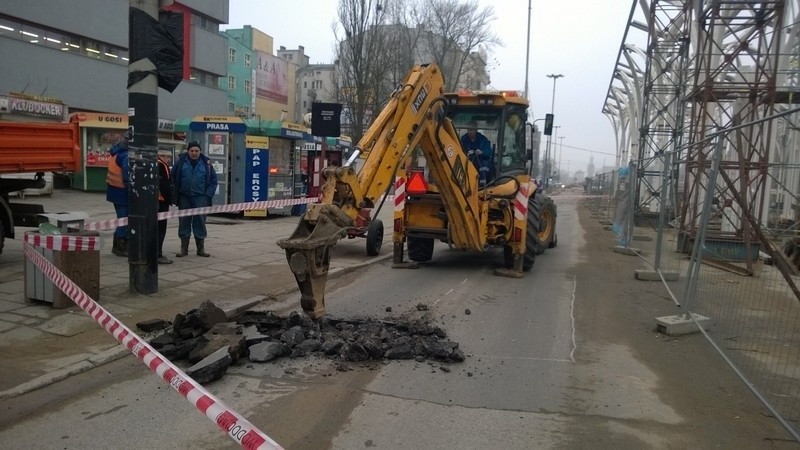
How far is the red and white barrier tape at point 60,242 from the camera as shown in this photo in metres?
6.24

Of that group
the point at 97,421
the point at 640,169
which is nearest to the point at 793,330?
the point at 97,421

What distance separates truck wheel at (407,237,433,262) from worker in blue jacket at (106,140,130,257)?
489 cm

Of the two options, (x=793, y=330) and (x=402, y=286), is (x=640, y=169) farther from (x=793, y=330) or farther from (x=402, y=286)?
(x=793, y=330)

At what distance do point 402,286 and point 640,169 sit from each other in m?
15.9

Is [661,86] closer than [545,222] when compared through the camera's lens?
No

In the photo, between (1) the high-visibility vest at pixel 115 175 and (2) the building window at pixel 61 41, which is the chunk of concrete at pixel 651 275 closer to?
(1) the high-visibility vest at pixel 115 175

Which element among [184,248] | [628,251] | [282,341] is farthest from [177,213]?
[628,251]

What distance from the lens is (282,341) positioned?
5.68 meters

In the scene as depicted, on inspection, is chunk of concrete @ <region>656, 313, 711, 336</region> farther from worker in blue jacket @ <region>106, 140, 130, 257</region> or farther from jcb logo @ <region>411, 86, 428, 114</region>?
worker in blue jacket @ <region>106, 140, 130, 257</region>

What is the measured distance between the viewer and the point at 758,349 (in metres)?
5.57

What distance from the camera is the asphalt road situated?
3.99 metres

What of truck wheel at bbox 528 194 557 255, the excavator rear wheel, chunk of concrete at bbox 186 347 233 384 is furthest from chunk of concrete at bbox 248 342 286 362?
truck wheel at bbox 528 194 557 255

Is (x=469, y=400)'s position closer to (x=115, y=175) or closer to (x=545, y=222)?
(x=115, y=175)

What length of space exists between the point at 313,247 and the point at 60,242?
2.95 m
